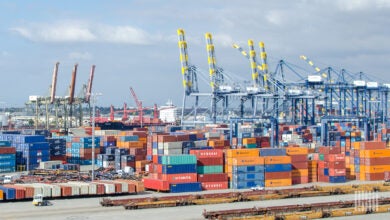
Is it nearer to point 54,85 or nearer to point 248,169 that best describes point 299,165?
point 248,169

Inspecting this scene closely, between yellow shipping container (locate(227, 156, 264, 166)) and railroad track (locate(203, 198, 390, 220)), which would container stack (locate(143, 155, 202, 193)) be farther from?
railroad track (locate(203, 198, 390, 220))

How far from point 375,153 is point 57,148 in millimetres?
35555

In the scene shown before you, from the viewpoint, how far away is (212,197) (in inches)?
1721

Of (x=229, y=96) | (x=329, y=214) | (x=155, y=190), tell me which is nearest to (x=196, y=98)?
(x=229, y=96)

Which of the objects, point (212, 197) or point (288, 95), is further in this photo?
point (288, 95)

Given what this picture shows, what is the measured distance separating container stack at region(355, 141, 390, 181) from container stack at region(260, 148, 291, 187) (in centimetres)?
782

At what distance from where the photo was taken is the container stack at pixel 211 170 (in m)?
49.9

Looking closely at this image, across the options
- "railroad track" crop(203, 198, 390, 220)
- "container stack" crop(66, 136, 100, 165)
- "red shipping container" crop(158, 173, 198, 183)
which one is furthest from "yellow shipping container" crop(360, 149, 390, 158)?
"container stack" crop(66, 136, 100, 165)

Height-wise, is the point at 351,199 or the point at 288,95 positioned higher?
the point at 288,95

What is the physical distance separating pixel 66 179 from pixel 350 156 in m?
24.9

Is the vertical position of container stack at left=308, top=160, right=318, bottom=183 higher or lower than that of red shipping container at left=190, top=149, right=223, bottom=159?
lower

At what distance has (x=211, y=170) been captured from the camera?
166ft

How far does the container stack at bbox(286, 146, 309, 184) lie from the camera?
54.2 m

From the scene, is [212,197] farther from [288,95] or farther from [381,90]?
[381,90]
